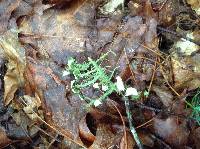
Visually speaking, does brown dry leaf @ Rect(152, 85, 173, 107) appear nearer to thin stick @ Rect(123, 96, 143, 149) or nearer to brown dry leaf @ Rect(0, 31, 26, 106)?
thin stick @ Rect(123, 96, 143, 149)

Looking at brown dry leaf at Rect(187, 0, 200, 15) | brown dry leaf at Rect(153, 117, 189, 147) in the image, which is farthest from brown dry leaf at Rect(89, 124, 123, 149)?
brown dry leaf at Rect(187, 0, 200, 15)

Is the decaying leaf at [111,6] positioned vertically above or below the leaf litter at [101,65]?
above

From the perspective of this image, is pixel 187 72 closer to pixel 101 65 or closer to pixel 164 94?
pixel 164 94

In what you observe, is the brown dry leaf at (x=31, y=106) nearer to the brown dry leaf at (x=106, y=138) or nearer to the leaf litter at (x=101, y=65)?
the leaf litter at (x=101, y=65)

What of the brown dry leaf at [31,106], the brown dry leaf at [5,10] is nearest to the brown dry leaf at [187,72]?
the brown dry leaf at [31,106]

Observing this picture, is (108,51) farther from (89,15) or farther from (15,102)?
(15,102)

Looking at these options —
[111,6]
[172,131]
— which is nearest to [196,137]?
[172,131]
